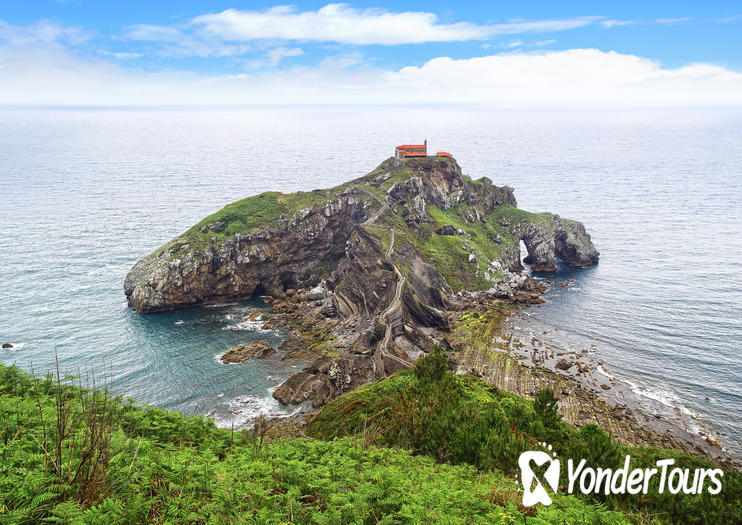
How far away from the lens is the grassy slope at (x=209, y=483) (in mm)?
10375

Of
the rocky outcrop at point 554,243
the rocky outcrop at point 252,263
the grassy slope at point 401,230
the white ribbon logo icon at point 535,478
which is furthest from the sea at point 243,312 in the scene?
the white ribbon logo icon at point 535,478

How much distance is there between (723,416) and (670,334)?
19.7 m

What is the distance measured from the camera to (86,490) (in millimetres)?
10430

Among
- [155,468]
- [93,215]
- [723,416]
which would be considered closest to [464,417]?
[155,468]

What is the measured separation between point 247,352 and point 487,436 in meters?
47.9

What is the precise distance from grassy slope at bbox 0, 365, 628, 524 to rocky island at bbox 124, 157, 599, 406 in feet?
119

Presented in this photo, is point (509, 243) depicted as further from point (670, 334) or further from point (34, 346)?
point (34, 346)

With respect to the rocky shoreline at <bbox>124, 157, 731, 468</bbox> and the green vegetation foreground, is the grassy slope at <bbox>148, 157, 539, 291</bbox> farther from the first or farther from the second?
the green vegetation foreground

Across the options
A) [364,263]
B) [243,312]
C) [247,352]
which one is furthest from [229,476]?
[243,312]

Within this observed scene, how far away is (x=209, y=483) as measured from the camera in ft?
43.3

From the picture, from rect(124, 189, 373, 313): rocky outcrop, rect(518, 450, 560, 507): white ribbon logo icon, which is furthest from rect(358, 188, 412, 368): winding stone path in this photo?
rect(518, 450, 560, 507): white ribbon logo icon

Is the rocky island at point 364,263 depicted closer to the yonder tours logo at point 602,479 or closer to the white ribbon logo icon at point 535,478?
the white ribbon logo icon at point 535,478

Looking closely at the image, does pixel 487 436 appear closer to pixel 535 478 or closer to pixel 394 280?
pixel 535 478

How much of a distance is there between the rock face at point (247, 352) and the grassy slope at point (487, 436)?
1111 inches
